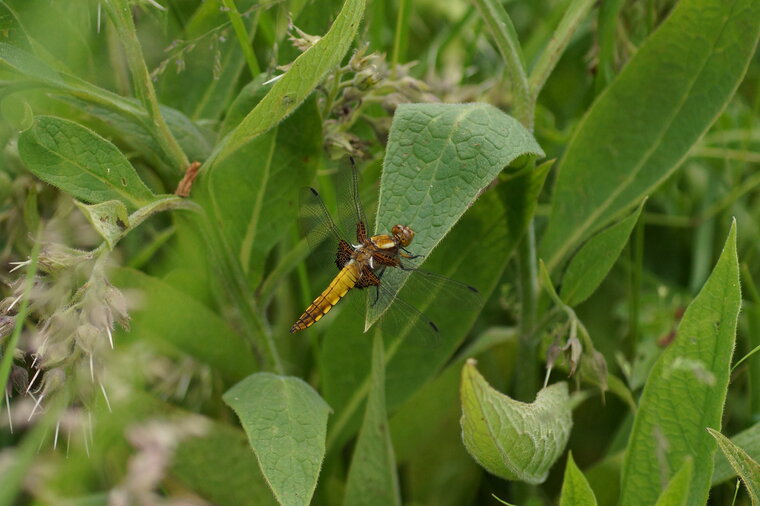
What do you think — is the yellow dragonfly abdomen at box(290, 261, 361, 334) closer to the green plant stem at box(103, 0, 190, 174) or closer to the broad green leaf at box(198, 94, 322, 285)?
the broad green leaf at box(198, 94, 322, 285)

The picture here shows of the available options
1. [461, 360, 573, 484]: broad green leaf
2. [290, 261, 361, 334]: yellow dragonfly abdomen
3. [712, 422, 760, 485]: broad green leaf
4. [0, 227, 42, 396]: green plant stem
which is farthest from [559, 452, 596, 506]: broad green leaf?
[0, 227, 42, 396]: green plant stem

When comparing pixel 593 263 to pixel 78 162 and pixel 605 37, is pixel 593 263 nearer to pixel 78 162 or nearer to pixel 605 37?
pixel 605 37

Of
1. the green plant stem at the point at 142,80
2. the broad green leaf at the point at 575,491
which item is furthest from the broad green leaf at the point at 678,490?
the green plant stem at the point at 142,80

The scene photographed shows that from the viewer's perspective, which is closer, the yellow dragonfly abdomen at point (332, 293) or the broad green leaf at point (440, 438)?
the yellow dragonfly abdomen at point (332, 293)

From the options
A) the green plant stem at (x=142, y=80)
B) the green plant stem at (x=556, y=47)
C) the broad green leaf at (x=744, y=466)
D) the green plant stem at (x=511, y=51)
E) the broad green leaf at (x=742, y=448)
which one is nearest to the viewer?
the broad green leaf at (x=744, y=466)

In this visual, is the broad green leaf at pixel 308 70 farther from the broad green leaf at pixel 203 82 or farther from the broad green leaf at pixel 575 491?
the broad green leaf at pixel 575 491

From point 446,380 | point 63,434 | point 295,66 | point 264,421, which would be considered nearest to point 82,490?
point 63,434

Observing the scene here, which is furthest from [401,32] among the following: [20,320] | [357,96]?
[20,320]
